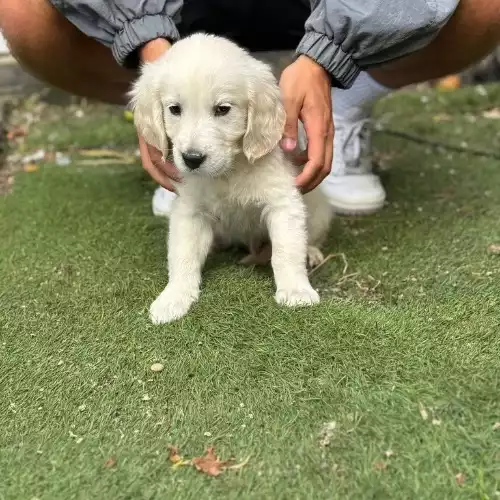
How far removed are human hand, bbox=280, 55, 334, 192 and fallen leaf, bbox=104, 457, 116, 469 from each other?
978mm

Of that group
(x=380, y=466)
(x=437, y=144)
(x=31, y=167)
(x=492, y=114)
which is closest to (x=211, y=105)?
(x=380, y=466)

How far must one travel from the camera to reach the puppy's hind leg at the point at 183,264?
72.6 inches

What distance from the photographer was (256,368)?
5.21 ft

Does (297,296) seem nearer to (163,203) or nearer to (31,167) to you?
(163,203)

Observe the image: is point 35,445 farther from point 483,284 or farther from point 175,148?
point 483,284

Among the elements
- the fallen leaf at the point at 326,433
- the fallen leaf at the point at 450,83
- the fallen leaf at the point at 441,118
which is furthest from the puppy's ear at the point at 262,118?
the fallen leaf at the point at 450,83

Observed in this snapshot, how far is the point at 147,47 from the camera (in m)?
2.14

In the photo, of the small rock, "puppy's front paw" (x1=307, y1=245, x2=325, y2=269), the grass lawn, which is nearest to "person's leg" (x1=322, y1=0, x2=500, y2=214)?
the grass lawn

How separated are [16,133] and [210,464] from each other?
121 inches

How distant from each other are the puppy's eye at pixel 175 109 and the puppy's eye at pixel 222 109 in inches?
4.2

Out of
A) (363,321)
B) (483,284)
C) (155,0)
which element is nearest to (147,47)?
(155,0)

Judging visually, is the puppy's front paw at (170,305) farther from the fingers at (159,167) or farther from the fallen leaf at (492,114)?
the fallen leaf at (492,114)

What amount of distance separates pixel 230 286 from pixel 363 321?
442 millimetres

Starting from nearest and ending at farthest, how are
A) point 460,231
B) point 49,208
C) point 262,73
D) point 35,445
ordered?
point 35,445 < point 262,73 < point 460,231 < point 49,208
